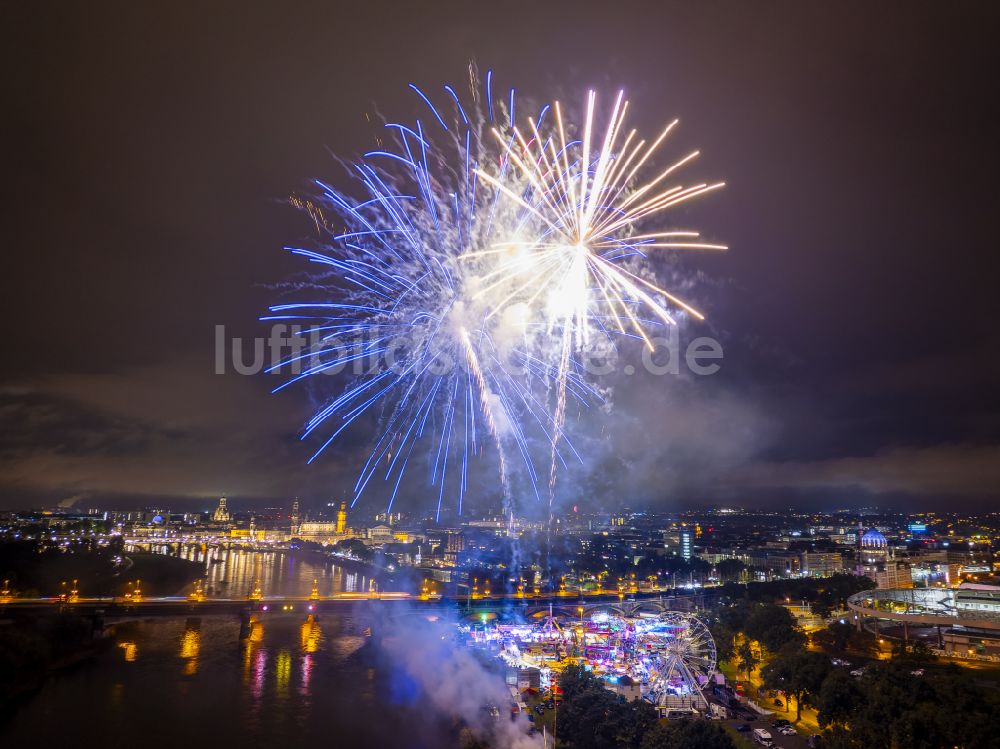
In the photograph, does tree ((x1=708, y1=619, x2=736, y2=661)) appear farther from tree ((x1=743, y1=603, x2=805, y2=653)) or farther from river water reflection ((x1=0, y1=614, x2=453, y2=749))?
river water reflection ((x1=0, y1=614, x2=453, y2=749))

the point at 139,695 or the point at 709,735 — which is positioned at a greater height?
the point at 709,735

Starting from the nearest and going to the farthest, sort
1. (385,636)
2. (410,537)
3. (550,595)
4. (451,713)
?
1. (451,713)
2. (385,636)
3. (550,595)
4. (410,537)

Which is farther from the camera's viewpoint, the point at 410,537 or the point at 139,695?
the point at 410,537

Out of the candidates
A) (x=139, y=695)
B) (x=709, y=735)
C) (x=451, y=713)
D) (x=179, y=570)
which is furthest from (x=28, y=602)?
(x=709, y=735)

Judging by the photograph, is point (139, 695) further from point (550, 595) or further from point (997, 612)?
point (997, 612)

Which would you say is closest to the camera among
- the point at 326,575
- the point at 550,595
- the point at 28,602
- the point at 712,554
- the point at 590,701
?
the point at 590,701

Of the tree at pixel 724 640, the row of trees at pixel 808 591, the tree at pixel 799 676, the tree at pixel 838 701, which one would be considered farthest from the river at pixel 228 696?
the row of trees at pixel 808 591

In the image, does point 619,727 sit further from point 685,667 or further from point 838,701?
point 838,701
